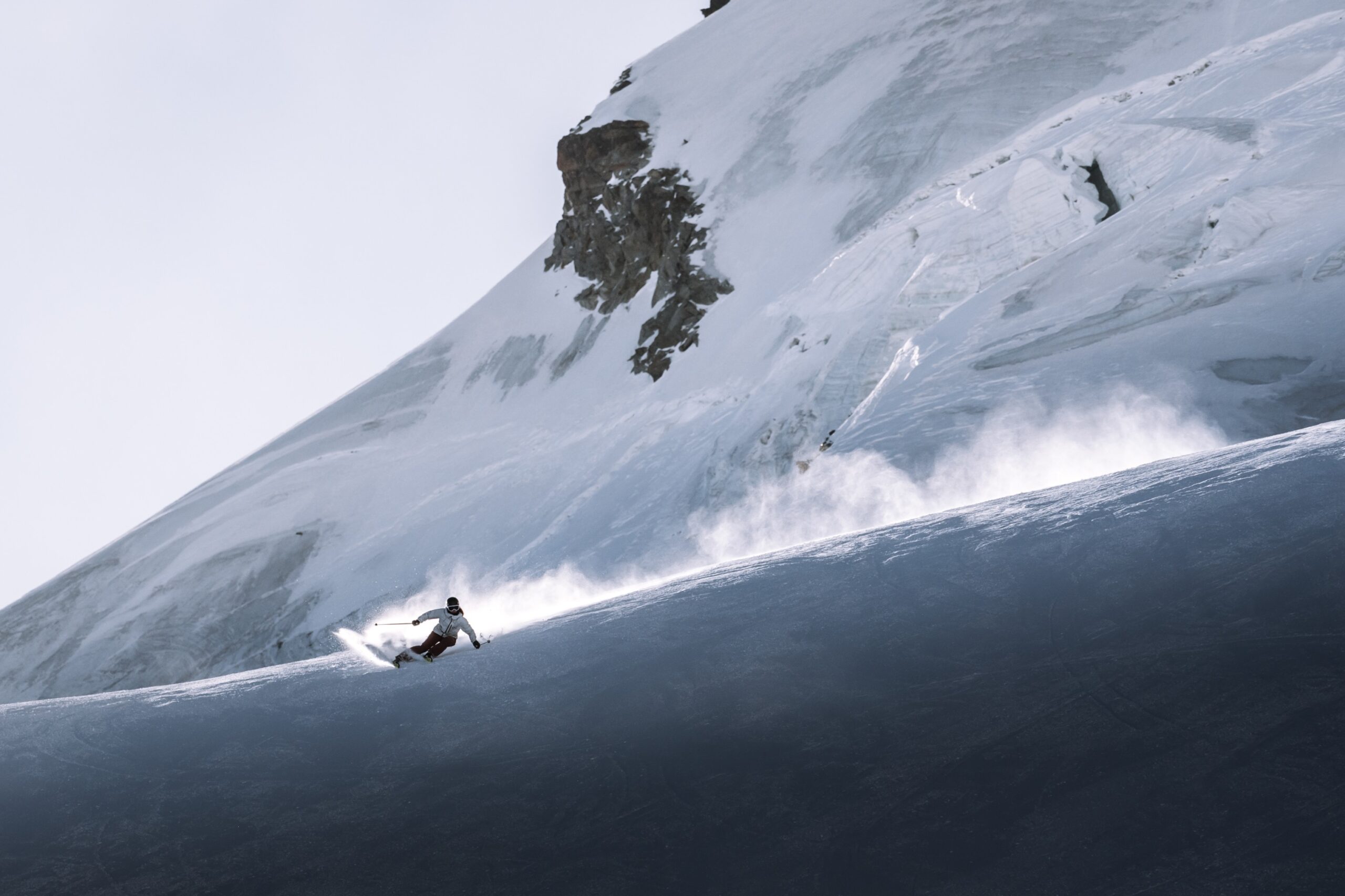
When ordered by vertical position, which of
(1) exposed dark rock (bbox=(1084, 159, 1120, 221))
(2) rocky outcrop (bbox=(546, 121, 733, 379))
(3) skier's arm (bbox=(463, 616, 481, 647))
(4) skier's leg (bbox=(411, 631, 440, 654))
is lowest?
(1) exposed dark rock (bbox=(1084, 159, 1120, 221))

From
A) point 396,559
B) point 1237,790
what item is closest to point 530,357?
point 396,559

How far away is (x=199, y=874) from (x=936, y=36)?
3346 cm

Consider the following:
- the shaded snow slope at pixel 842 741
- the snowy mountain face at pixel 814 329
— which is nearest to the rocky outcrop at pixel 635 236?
the snowy mountain face at pixel 814 329

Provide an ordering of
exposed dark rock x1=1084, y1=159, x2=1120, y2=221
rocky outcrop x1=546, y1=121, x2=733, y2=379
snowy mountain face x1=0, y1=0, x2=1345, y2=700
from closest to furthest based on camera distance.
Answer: snowy mountain face x1=0, y1=0, x2=1345, y2=700 < exposed dark rock x1=1084, y1=159, x2=1120, y2=221 < rocky outcrop x1=546, y1=121, x2=733, y2=379

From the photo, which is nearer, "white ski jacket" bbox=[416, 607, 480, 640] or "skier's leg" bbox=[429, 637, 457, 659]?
"skier's leg" bbox=[429, 637, 457, 659]

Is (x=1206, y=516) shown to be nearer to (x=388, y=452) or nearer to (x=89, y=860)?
Result: (x=89, y=860)

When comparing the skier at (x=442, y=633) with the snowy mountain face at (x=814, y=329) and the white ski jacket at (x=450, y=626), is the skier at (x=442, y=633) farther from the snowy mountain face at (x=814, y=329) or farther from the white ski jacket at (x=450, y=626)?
the snowy mountain face at (x=814, y=329)

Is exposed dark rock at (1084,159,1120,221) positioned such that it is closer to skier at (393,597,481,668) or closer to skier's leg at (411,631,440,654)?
skier at (393,597,481,668)

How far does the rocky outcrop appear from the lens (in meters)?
33.0

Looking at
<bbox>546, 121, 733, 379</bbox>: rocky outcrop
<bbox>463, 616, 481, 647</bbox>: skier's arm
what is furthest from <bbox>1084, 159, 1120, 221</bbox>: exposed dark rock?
<bbox>463, 616, 481, 647</bbox>: skier's arm

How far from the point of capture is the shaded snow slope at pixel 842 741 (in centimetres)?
532

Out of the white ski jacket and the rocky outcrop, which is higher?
the rocky outcrop

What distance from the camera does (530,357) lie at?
3806 centimetres

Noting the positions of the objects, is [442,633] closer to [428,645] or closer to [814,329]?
[428,645]
